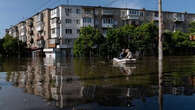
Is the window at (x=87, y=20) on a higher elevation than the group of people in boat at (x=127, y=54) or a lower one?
higher

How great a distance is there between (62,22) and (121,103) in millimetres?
52706

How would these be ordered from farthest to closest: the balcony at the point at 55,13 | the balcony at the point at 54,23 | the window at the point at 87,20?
the window at the point at 87,20, the balcony at the point at 55,13, the balcony at the point at 54,23

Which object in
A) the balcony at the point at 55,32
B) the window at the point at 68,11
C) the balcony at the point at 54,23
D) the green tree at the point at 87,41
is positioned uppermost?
the window at the point at 68,11

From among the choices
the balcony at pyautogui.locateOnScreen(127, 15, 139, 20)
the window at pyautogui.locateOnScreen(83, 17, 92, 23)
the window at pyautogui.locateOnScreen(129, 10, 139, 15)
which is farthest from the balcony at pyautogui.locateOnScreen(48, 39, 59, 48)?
the window at pyautogui.locateOnScreen(129, 10, 139, 15)

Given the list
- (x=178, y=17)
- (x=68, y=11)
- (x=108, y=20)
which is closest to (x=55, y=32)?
(x=68, y=11)

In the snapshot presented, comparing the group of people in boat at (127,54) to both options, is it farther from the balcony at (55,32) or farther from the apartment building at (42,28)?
the apartment building at (42,28)

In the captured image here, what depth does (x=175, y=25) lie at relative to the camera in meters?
70.8

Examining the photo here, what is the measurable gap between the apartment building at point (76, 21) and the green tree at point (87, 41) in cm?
1128

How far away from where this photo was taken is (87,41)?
154 ft

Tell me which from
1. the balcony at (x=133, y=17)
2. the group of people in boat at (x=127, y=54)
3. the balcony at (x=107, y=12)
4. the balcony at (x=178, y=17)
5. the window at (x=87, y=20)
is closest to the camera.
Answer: the group of people in boat at (x=127, y=54)

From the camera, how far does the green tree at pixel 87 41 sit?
46.6 metres

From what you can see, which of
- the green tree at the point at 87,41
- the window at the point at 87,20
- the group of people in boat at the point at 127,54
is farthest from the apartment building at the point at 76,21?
the group of people in boat at the point at 127,54

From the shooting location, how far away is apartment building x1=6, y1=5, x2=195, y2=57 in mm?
57938

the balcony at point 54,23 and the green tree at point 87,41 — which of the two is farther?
the balcony at point 54,23
